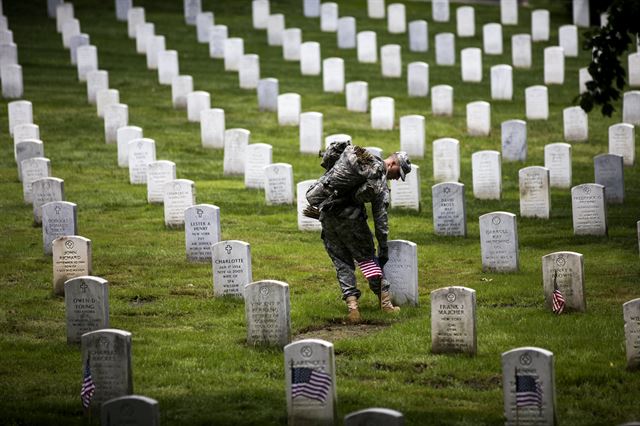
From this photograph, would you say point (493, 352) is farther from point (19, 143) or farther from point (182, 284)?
point (19, 143)

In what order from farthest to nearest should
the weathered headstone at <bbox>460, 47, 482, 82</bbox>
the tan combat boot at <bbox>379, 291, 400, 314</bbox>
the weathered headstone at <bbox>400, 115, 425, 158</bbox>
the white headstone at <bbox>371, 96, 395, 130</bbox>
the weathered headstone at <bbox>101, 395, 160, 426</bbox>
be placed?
the weathered headstone at <bbox>460, 47, 482, 82</bbox> < the white headstone at <bbox>371, 96, 395, 130</bbox> < the weathered headstone at <bbox>400, 115, 425, 158</bbox> < the tan combat boot at <bbox>379, 291, 400, 314</bbox> < the weathered headstone at <bbox>101, 395, 160, 426</bbox>

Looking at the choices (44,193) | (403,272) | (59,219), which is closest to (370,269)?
(403,272)

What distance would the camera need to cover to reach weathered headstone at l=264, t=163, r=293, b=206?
2289 cm

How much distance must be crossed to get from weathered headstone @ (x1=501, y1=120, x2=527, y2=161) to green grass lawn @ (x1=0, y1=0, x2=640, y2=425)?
0.44 metres

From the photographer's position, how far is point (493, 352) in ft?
46.8

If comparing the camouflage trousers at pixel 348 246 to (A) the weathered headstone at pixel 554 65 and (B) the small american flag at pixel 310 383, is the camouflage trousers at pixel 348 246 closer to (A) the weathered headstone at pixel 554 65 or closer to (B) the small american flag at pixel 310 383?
(B) the small american flag at pixel 310 383

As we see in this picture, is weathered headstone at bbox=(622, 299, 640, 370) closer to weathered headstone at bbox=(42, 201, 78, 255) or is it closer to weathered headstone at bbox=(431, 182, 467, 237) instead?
weathered headstone at bbox=(431, 182, 467, 237)

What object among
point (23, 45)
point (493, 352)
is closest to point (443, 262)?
point (493, 352)

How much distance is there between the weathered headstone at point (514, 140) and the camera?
2681 centimetres

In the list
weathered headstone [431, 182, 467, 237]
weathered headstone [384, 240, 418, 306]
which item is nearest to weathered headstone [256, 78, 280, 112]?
weathered headstone [431, 182, 467, 237]

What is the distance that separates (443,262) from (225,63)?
61.1ft

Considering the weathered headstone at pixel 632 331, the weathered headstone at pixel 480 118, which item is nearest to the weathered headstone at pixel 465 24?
the weathered headstone at pixel 480 118

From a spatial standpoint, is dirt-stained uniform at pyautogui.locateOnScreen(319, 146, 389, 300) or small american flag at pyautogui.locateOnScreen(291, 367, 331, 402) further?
dirt-stained uniform at pyautogui.locateOnScreen(319, 146, 389, 300)

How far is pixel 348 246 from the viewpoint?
15836 mm
